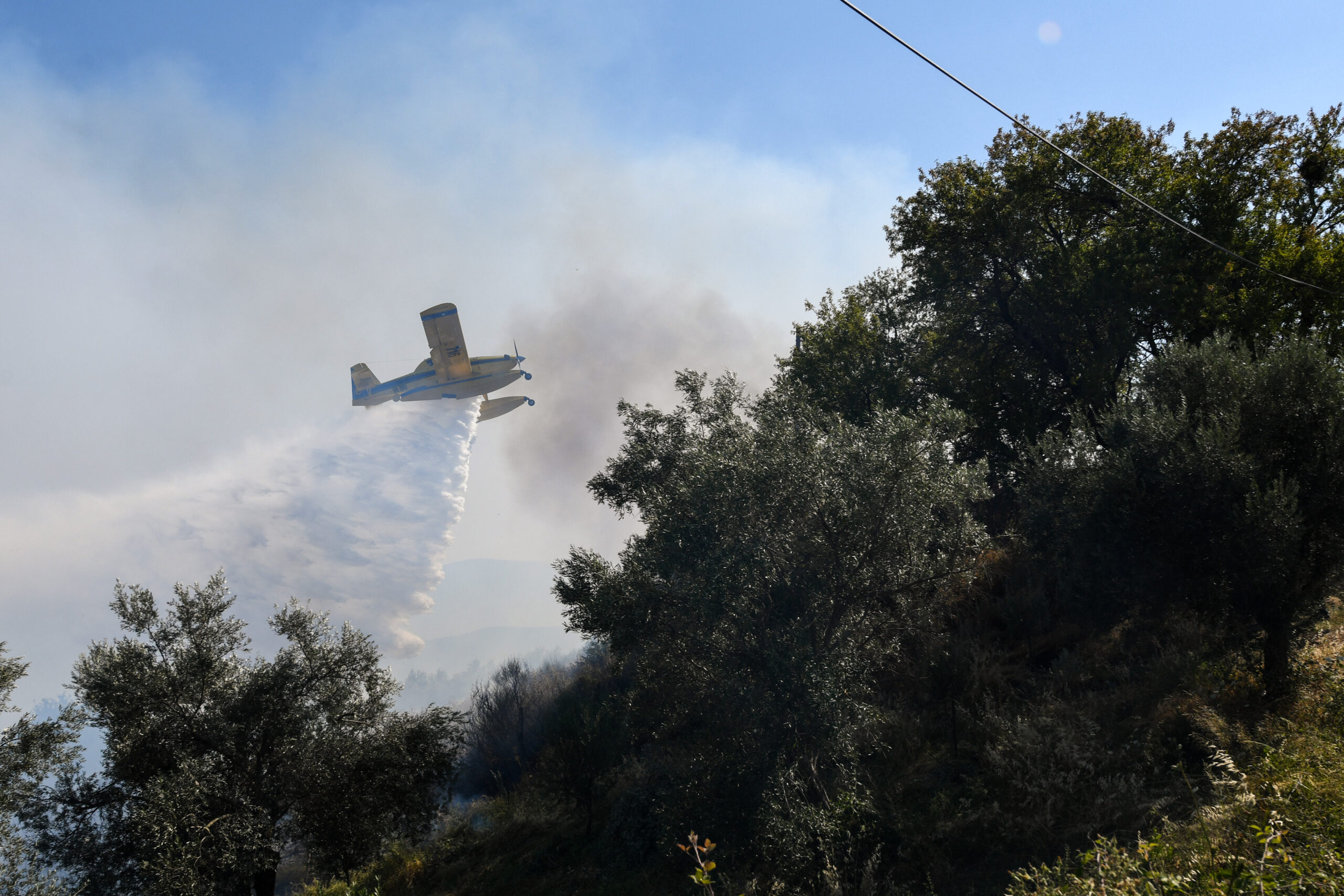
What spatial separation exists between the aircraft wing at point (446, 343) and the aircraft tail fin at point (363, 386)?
1188cm

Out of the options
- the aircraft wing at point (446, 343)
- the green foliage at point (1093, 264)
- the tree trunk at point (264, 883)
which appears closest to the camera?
the tree trunk at point (264, 883)

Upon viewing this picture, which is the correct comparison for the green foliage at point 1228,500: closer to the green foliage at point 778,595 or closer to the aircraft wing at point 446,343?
the green foliage at point 778,595

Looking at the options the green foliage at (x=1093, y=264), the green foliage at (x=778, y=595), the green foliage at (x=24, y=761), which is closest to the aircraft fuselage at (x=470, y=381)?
the green foliage at (x=1093, y=264)

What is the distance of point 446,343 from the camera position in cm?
4728

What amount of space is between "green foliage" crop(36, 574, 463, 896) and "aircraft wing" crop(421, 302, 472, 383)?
91.4ft

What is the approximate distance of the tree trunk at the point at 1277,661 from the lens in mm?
14094

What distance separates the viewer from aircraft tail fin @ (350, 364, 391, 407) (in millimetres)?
58844

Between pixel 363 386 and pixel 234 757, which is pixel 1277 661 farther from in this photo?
pixel 363 386

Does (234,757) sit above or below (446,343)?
below

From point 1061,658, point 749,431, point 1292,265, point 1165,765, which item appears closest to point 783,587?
point 749,431

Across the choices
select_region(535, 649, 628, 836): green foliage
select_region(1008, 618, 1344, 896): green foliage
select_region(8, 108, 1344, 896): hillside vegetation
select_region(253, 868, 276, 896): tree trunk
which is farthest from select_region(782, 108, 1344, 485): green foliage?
select_region(253, 868, 276, 896): tree trunk

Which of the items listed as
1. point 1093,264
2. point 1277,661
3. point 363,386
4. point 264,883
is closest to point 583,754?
point 264,883

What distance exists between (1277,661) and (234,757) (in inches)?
1035

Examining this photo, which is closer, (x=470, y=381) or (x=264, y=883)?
(x=264, y=883)
